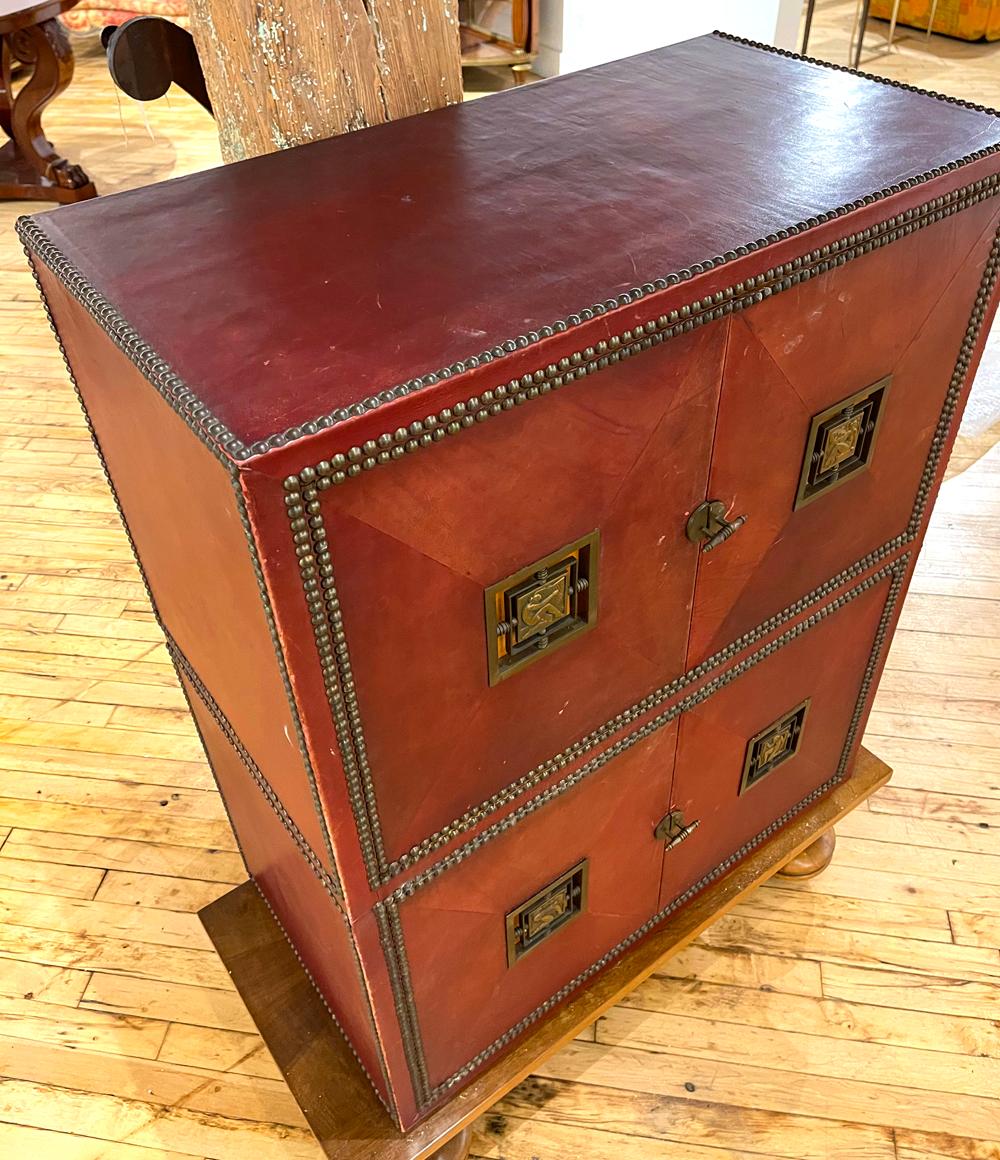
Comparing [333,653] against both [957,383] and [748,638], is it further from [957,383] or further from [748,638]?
[957,383]

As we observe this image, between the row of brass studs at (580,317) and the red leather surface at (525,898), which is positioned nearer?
the row of brass studs at (580,317)

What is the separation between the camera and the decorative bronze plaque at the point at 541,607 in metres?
0.97

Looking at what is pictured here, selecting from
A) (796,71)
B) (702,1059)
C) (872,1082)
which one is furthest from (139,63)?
(872,1082)

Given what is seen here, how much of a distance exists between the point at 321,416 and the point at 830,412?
25.0 inches

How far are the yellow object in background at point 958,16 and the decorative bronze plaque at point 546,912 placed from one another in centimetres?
589

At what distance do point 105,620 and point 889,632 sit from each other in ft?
5.91

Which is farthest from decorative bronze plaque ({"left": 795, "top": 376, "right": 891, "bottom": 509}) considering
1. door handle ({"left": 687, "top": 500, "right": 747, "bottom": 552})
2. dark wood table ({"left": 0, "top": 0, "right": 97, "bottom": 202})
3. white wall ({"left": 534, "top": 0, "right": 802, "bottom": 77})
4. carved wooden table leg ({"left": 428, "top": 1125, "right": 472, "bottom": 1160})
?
dark wood table ({"left": 0, "top": 0, "right": 97, "bottom": 202})

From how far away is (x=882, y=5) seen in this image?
600 cm

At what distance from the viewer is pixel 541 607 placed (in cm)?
101

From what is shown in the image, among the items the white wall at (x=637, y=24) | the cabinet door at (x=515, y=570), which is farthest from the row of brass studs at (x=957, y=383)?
the white wall at (x=637, y=24)

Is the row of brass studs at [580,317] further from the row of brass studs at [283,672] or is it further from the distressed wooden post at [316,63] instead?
the distressed wooden post at [316,63]

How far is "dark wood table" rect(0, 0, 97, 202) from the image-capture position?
4.21 meters

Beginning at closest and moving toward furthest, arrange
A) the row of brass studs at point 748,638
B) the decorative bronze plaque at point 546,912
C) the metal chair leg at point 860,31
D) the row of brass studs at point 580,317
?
the row of brass studs at point 580,317 → the row of brass studs at point 748,638 → the decorative bronze plaque at point 546,912 → the metal chair leg at point 860,31

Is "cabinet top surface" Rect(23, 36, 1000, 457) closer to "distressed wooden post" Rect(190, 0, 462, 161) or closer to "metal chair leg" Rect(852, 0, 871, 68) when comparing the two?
"distressed wooden post" Rect(190, 0, 462, 161)
